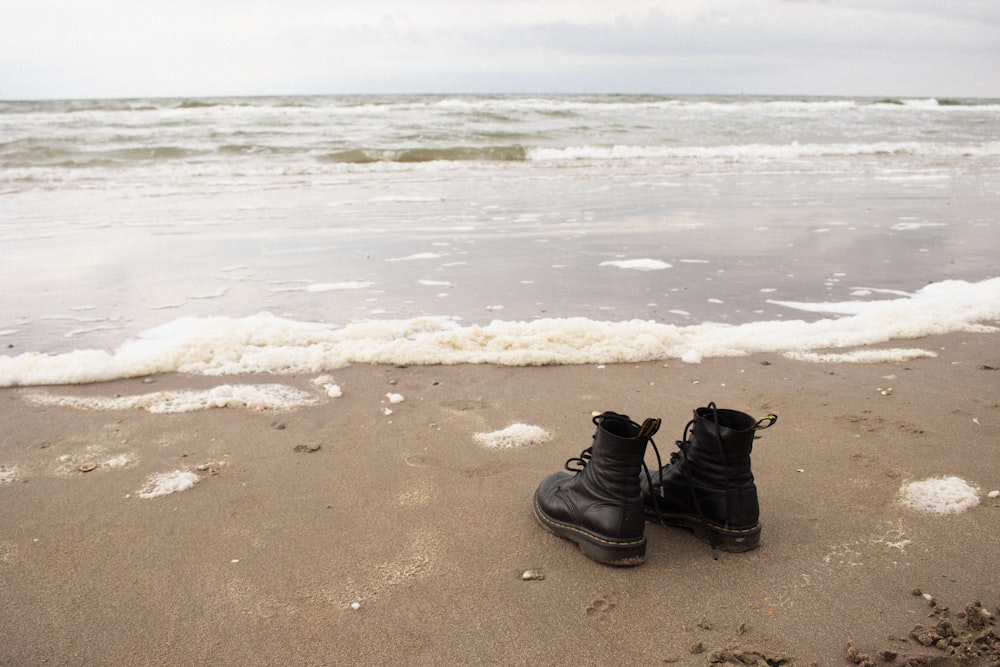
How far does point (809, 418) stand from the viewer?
3064 millimetres

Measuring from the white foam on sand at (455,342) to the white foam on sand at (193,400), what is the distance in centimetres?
8

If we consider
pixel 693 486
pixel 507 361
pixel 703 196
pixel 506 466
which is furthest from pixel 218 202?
pixel 693 486

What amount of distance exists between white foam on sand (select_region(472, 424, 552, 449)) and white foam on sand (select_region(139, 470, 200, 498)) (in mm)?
1109

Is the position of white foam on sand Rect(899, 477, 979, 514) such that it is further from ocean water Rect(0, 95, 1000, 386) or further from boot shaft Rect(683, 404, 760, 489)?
ocean water Rect(0, 95, 1000, 386)

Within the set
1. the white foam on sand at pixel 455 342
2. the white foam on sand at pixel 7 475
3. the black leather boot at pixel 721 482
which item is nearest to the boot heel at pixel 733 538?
the black leather boot at pixel 721 482

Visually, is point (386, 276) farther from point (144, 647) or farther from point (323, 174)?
point (323, 174)

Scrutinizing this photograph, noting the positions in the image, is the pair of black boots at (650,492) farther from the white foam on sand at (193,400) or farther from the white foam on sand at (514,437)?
the white foam on sand at (193,400)

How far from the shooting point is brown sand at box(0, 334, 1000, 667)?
5.80ft

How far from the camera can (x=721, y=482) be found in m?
2.09

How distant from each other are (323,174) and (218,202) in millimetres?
3811

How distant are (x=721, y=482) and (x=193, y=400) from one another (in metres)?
2.45

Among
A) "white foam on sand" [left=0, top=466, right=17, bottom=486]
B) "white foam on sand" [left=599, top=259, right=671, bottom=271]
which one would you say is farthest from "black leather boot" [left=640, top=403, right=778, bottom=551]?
"white foam on sand" [left=599, top=259, right=671, bottom=271]

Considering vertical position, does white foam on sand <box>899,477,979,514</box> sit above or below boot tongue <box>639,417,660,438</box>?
below

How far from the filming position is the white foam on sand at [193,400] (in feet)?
10.7
